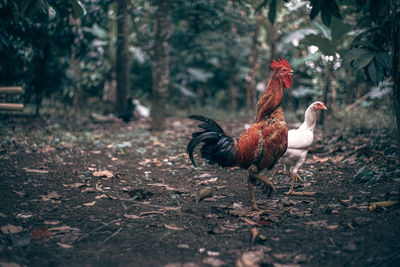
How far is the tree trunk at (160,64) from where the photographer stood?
6.31 m

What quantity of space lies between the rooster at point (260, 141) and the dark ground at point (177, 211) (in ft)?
1.37

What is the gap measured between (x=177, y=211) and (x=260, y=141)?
1.01m

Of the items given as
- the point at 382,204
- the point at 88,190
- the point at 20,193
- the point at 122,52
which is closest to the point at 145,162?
the point at 88,190

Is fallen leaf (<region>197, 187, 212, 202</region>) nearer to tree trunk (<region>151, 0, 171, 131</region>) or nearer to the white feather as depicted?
the white feather

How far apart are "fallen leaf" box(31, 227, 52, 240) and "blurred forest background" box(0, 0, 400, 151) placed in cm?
215

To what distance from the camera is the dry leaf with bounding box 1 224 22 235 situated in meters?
2.61

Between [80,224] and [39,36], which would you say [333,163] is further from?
[39,36]

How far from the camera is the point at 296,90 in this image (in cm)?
1038

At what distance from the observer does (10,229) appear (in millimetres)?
2641

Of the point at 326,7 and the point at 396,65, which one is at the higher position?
the point at 326,7

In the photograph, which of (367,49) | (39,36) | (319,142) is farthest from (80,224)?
(39,36)

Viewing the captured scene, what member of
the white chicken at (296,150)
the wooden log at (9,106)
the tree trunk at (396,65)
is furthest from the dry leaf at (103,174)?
the tree trunk at (396,65)

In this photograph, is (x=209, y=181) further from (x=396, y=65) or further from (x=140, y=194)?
(x=396, y=65)

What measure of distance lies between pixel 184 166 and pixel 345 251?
276 centimetres
